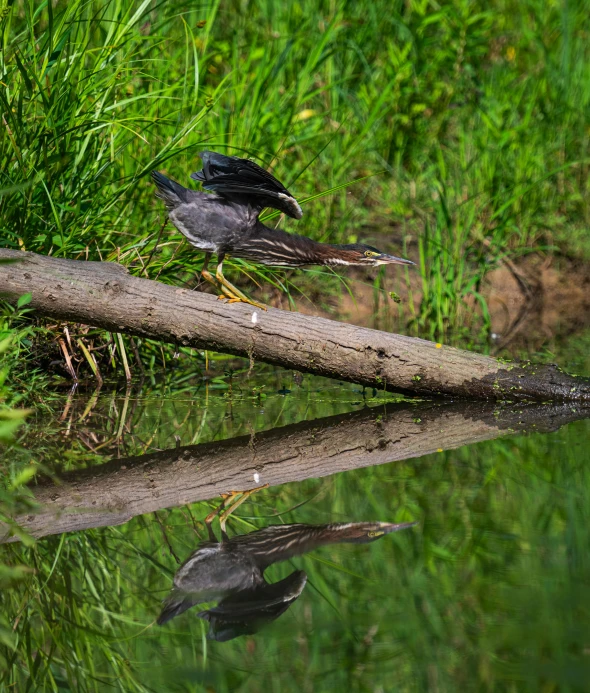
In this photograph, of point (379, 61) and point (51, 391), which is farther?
point (379, 61)

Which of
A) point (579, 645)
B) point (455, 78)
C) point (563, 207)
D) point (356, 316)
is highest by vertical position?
point (579, 645)

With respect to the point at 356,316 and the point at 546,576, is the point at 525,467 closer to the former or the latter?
the point at 546,576

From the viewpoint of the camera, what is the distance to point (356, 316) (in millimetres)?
6867

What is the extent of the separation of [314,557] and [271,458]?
1.12 metres

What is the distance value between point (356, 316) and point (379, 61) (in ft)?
8.72

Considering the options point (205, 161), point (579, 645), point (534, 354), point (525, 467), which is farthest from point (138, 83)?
point (579, 645)

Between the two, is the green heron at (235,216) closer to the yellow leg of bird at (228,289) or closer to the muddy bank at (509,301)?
the yellow leg of bird at (228,289)

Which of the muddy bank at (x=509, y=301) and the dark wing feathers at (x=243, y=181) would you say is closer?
the dark wing feathers at (x=243, y=181)

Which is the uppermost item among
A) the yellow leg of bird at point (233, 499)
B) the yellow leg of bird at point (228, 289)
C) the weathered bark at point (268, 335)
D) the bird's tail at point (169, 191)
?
the bird's tail at point (169, 191)

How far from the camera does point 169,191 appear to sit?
15.6 feet

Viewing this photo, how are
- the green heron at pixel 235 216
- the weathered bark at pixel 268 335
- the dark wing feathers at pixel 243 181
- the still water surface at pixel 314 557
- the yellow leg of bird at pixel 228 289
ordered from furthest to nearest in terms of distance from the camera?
the yellow leg of bird at pixel 228 289, the green heron at pixel 235 216, the dark wing feathers at pixel 243 181, the weathered bark at pixel 268 335, the still water surface at pixel 314 557

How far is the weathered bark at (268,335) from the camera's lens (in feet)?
13.8

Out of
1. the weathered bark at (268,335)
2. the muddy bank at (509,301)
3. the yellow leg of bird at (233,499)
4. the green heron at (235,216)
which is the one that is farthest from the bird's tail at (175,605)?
the muddy bank at (509,301)

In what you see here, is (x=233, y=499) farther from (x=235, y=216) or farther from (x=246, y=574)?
(x=235, y=216)
